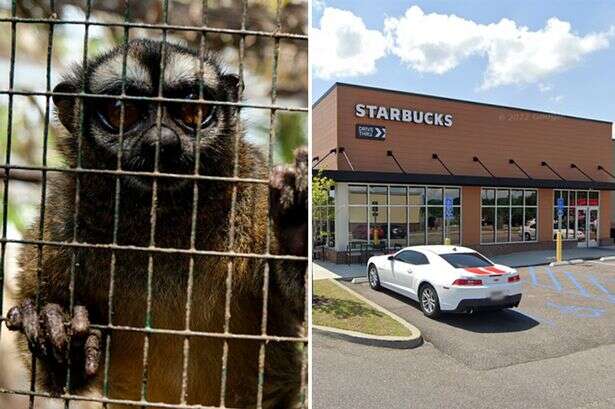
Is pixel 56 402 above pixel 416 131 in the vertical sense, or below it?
below

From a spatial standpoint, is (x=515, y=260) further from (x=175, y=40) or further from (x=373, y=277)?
(x=175, y=40)

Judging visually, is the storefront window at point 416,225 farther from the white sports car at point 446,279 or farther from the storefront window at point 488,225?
the storefront window at point 488,225

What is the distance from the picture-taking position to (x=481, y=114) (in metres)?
1.09

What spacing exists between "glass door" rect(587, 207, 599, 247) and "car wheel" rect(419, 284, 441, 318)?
1.42ft

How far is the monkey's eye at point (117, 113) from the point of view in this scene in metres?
A: 1.00

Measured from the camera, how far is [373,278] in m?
1.11

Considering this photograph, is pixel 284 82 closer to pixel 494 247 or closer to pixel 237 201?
pixel 237 201

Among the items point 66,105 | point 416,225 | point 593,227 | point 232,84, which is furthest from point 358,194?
point 66,105

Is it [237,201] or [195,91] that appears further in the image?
[237,201]

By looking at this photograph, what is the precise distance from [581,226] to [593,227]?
1.9 inches

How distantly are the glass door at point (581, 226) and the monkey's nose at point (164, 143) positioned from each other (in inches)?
38.7

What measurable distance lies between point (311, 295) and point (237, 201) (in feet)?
1.25

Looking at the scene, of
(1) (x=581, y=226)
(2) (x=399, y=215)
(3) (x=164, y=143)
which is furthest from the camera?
(1) (x=581, y=226)

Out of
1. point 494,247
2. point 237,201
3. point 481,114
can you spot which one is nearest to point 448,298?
point 494,247
